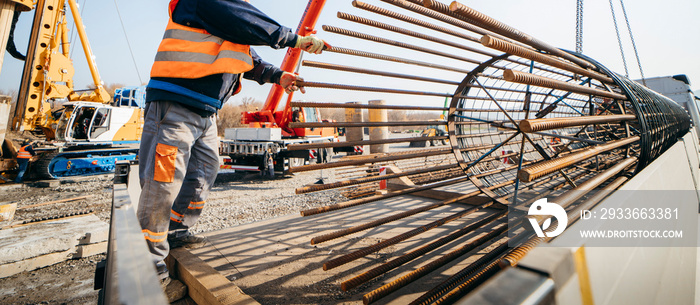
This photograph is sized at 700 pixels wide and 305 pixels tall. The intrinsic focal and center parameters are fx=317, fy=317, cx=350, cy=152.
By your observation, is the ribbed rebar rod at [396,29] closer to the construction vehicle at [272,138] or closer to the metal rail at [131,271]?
the metal rail at [131,271]

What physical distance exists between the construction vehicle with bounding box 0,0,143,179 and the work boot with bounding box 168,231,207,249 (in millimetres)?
7646

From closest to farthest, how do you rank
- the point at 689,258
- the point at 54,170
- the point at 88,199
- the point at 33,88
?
the point at 689,258
the point at 88,199
the point at 33,88
the point at 54,170

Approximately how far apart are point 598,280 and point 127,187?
1.86m

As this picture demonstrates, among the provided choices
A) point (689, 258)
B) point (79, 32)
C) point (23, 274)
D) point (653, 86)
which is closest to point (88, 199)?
point (23, 274)

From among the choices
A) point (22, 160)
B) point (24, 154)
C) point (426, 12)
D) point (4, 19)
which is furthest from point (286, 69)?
point (22, 160)

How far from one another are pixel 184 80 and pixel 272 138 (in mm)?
7254

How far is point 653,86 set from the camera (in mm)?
8875

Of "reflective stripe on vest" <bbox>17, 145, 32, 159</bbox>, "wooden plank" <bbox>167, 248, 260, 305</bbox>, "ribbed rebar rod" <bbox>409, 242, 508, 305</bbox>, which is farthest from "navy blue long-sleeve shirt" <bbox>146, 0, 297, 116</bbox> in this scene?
"reflective stripe on vest" <bbox>17, 145, 32, 159</bbox>

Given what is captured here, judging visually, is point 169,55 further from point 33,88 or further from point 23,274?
point 33,88

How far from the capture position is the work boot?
2.36 metres

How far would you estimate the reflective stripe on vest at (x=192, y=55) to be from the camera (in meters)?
1.91

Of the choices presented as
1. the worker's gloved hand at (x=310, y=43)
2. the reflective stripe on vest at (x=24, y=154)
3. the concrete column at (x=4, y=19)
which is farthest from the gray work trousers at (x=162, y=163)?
the reflective stripe on vest at (x=24, y=154)

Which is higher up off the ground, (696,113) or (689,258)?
(696,113)

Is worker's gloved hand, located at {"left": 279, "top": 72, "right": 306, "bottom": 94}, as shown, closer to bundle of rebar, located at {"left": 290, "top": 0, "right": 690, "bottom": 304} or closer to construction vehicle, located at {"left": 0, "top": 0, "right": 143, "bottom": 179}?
bundle of rebar, located at {"left": 290, "top": 0, "right": 690, "bottom": 304}
